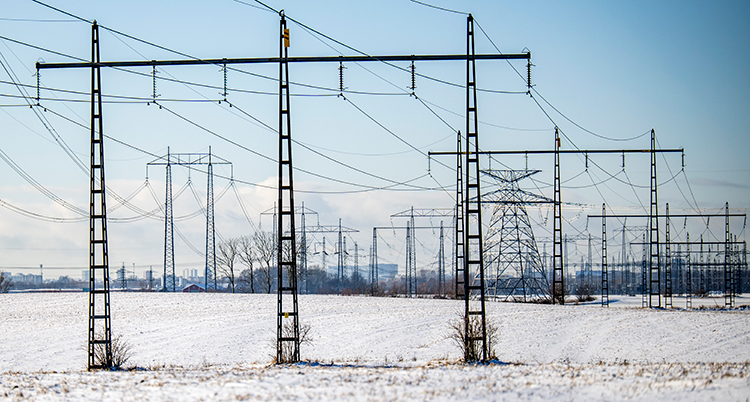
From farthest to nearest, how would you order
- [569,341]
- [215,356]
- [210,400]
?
[569,341] → [215,356] → [210,400]

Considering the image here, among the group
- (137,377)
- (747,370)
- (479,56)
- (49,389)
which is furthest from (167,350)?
(747,370)

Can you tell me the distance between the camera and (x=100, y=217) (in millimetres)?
21609

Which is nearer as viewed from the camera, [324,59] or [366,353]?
[324,59]

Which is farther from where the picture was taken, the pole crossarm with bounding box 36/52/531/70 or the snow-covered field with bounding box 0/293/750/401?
the pole crossarm with bounding box 36/52/531/70

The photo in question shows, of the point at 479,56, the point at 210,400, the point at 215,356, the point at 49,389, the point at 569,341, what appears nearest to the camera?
the point at 210,400

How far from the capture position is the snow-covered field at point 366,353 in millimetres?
14430

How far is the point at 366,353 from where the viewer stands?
88.8ft

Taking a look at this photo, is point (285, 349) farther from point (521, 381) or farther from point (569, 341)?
point (569, 341)

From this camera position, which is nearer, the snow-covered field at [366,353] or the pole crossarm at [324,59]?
the snow-covered field at [366,353]

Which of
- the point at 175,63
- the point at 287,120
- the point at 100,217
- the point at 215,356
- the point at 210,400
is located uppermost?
the point at 175,63

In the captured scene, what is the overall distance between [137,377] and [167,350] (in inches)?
472

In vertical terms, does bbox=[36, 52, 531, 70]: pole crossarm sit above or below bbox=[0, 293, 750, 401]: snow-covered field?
above

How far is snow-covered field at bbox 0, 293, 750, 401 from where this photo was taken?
14.4m

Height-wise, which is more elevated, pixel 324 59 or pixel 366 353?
pixel 324 59
